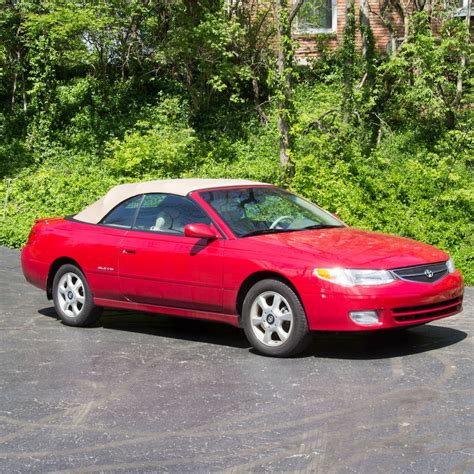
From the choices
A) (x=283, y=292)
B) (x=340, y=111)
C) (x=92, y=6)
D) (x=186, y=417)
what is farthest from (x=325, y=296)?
(x=92, y=6)

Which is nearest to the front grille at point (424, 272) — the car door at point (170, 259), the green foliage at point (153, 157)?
the car door at point (170, 259)

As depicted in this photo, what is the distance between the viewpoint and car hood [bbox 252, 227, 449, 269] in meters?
8.40

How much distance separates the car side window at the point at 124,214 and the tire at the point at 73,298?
0.61 m

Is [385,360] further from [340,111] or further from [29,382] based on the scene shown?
[340,111]

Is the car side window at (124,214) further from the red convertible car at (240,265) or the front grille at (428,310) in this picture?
the front grille at (428,310)

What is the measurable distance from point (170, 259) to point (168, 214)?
→ 22.5 inches

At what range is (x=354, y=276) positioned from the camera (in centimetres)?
829

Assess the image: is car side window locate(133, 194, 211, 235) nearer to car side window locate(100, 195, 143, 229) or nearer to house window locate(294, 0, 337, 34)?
car side window locate(100, 195, 143, 229)

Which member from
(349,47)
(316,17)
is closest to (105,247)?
(349,47)

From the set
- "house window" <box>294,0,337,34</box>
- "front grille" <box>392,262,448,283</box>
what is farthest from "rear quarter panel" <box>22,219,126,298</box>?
"house window" <box>294,0,337,34</box>

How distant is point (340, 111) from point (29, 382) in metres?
17.8

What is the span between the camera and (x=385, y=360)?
8.47 meters

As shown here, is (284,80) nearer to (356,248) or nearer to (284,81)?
(284,81)

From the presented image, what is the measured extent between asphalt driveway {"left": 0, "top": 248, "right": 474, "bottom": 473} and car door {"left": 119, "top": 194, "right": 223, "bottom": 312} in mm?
464
